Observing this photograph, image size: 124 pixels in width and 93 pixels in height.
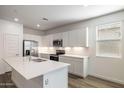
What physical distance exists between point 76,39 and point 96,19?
1244mm

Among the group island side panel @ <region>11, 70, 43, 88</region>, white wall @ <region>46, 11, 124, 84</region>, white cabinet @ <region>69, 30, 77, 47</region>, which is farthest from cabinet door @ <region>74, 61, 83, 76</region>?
island side panel @ <region>11, 70, 43, 88</region>

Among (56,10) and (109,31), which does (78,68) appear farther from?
(56,10)

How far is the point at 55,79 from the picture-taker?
226cm

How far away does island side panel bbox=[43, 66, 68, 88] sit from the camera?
2047 mm

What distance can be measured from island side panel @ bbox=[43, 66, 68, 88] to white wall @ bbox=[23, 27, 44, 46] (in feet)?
14.1

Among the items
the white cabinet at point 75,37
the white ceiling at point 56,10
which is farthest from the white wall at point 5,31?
the white cabinet at point 75,37

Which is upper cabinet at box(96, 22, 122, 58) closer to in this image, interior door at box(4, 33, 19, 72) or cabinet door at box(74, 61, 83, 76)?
cabinet door at box(74, 61, 83, 76)

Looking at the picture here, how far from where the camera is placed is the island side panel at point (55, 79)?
2.05m

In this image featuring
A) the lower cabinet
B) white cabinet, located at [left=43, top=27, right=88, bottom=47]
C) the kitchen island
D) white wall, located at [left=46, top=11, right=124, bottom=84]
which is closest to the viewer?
the kitchen island

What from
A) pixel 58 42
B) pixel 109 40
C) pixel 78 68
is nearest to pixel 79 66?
pixel 78 68

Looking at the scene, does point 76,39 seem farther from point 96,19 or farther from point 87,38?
point 96,19

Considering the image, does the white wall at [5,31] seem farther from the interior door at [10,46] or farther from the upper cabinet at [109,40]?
the upper cabinet at [109,40]

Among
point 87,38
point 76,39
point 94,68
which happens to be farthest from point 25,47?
point 94,68

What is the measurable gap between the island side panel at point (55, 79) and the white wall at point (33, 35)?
4.28m
